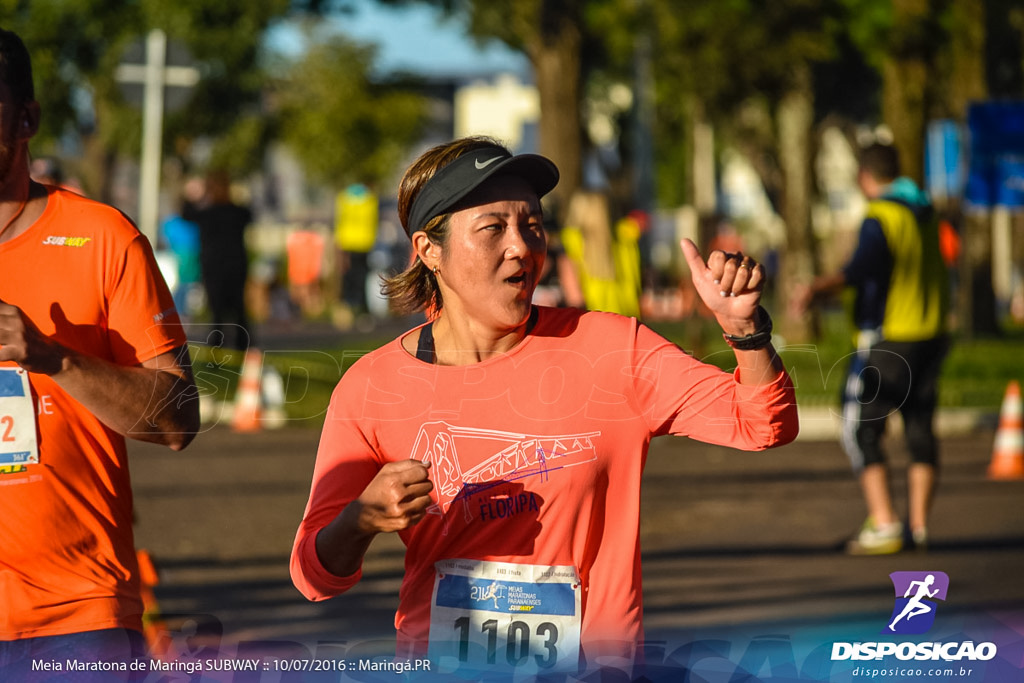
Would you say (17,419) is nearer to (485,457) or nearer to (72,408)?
(72,408)

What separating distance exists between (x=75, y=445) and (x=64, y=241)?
426 mm

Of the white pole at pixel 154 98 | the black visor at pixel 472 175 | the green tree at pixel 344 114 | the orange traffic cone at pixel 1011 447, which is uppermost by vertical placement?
the green tree at pixel 344 114

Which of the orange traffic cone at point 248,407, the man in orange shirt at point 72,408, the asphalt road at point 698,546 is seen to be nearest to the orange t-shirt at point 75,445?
the man in orange shirt at point 72,408

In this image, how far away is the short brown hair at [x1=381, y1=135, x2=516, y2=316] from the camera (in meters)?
3.44

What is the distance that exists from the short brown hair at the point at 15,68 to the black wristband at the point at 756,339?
1.56 meters

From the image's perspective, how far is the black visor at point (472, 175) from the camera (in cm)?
331

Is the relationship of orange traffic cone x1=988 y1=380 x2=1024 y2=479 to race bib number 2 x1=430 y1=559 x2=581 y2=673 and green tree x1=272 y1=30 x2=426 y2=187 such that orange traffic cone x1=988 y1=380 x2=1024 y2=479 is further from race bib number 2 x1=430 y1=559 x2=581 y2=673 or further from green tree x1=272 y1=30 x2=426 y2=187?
green tree x1=272 y1=30 x2=426 y2=187

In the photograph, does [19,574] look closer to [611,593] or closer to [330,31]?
[611,593]

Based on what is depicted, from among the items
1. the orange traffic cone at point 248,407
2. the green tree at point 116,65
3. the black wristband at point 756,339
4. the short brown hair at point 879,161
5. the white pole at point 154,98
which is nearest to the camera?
the black wristband at point 756,339

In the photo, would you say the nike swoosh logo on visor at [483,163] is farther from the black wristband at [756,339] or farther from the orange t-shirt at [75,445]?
the orange t-shirt at [75,445]

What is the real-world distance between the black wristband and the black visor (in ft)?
1.81

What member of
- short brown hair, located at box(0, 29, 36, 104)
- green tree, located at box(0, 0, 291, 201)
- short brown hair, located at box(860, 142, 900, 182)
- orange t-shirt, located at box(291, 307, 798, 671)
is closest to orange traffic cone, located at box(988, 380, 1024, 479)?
short brown hair, located at box(860, 142, 900, 182)

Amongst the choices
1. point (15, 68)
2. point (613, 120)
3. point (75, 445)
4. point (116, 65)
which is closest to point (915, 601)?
point (75, 445)

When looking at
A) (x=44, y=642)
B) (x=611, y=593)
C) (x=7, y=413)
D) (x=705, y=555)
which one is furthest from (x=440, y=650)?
(x=705, y=555)
